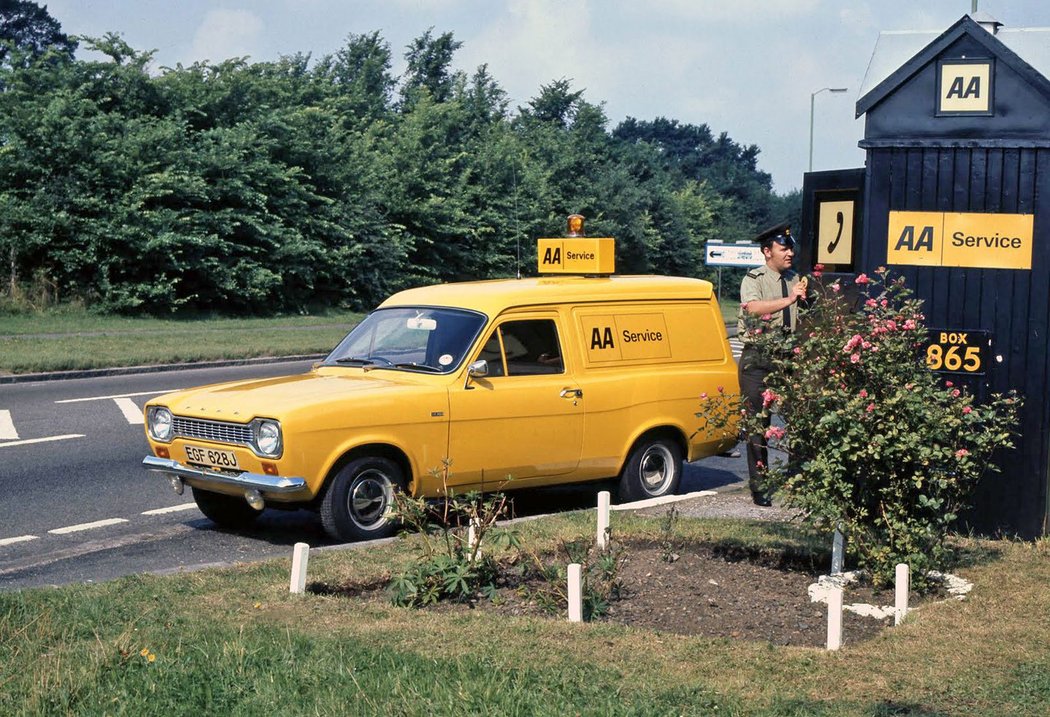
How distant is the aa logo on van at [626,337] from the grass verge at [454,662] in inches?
159

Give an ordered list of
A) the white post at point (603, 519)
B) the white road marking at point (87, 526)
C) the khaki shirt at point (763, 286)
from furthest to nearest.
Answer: the khaki shirt at point (763, 286)
the white road marking at point (87, 526)
the white post at point (603, 519)

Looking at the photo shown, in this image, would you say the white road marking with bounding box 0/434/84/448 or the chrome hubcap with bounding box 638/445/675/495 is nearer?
the chrome hubcap with bounding box 638/445/675/495

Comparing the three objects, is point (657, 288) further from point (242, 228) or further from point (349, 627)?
point (242, 228)

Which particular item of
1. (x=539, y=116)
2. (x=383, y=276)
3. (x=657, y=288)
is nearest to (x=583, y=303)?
(x=657, y=288)

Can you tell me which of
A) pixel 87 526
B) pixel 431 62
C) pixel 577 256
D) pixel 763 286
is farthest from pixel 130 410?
pixel 431 62

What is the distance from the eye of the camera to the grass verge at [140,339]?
21266 millimetres

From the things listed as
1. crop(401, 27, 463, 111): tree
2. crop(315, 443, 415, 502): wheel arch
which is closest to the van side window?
crop(315, 443, 415, 502): wheel arch

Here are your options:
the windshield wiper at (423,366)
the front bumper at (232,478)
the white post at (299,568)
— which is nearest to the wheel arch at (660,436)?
the windshield wiper at (423,366)

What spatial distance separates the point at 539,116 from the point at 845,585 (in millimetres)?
57475

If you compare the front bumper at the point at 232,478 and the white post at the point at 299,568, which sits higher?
the front bumper at the point at 232,478

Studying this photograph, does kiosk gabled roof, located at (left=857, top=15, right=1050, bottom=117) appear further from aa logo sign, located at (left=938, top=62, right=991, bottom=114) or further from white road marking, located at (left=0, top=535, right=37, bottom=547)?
white road marking, located at (left=0, top=535, right=37, bottom=547)

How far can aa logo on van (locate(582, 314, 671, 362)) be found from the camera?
1025 cm

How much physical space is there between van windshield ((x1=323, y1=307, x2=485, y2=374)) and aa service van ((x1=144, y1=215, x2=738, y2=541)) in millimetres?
12

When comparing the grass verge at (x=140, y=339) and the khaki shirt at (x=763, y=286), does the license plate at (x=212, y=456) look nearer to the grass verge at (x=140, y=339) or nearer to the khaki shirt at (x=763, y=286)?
the khaki shirt at (x=763, y=286)
